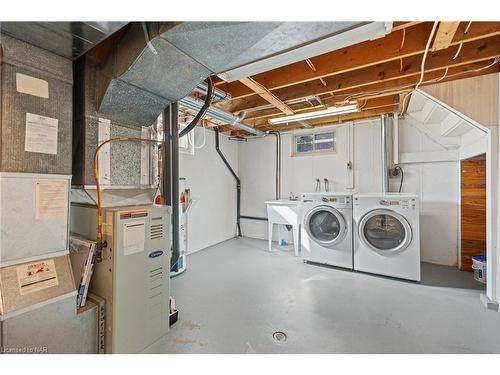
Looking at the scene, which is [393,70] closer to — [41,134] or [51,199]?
[41,134]

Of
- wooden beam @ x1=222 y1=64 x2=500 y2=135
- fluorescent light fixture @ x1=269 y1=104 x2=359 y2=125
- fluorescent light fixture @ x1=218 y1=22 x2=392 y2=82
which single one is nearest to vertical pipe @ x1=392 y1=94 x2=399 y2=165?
wooden beam @ x1=222 y1=64 x2=500 y2=135

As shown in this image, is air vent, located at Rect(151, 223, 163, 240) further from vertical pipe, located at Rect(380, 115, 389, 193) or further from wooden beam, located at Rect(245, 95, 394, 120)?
vertical pipe, located at Rect(380, 115, 389, 193)

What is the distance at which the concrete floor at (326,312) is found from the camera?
1.67 metres

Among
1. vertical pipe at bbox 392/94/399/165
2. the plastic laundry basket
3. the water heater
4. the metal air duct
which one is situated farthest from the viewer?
vertical pipe at bbox 392/94/399/165

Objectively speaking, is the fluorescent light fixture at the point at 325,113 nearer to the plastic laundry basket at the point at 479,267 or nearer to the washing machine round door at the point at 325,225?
the washing machine round door at the point at 325,225

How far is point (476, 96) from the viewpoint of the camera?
7.22 feet

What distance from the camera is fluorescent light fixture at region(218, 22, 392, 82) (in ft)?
4.31

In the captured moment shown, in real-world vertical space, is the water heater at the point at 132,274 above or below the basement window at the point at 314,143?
below

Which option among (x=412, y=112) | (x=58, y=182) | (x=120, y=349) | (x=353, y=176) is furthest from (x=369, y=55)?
(x=120, y=349)

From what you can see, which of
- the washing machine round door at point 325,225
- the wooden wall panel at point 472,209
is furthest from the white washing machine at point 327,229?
the wooden wall panel at point 472,209

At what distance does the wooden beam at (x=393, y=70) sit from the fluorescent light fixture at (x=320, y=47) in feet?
3.60

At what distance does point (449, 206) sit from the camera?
328cm

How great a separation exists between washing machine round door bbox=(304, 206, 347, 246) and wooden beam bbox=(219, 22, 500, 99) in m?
1.81
